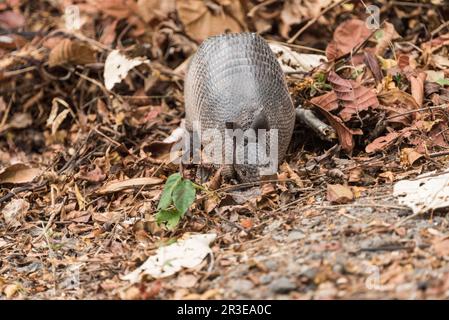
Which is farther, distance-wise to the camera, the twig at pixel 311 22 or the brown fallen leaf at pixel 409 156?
the twig at pixel 311 22

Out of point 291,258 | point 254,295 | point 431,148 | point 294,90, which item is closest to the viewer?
point 254,295

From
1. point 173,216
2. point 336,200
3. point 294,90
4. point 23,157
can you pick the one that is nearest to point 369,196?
point 336,200

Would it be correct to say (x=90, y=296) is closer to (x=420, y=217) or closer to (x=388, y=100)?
(x=420, y=217)

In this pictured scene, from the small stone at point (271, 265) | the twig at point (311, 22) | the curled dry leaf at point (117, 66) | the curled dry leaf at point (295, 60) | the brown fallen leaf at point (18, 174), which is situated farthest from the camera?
the twig at point (311, 22)

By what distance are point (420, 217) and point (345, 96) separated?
157 cm

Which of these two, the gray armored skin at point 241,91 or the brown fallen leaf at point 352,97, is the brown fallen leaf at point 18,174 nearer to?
the gray armored skin at point 241,91

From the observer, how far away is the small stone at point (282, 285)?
3.00 m

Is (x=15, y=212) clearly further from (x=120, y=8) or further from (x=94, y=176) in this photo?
(x=120, y=8)

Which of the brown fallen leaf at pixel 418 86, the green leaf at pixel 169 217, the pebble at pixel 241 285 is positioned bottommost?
the pebble at pixel 241 285

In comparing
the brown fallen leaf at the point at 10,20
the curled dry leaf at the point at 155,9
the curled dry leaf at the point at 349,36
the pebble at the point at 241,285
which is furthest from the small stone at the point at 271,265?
the brown fallen leaf at the point at 10,20

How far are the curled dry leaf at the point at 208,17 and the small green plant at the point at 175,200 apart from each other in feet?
9.03

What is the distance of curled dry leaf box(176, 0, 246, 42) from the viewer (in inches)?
247

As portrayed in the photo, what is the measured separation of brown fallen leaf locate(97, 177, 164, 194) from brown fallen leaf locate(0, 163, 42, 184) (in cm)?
78

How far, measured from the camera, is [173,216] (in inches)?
153
